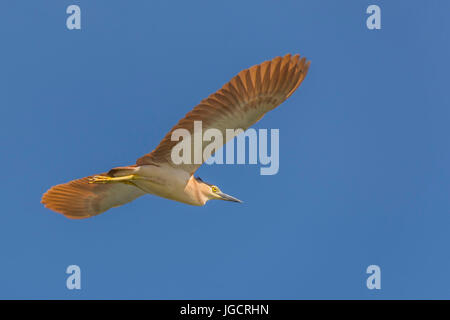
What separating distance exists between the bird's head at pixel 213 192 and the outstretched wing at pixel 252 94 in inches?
56.2

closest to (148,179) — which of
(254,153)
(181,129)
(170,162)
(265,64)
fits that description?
(170,162)

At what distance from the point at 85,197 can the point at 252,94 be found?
389 centimetres

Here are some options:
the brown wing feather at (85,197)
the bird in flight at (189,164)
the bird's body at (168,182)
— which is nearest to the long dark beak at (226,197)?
the bird in flight at (189,164)

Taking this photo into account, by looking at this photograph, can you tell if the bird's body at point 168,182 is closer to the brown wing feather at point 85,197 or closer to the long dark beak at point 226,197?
the long dark beak at point 226,197

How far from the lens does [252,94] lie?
8609 millimetres

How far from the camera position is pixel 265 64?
856 centimetres

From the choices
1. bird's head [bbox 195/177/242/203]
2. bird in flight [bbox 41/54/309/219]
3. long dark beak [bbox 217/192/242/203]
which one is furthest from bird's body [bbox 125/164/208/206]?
long dark beak [bbox 217/192/242/203]

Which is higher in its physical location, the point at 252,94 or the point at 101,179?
the point at 252,94

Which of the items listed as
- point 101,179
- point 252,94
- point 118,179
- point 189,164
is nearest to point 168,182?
point 189,164

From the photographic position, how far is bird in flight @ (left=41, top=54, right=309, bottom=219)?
28.1ft

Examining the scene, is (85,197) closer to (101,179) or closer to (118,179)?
(101,179)

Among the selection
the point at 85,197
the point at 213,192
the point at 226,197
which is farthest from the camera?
the point at 85,197

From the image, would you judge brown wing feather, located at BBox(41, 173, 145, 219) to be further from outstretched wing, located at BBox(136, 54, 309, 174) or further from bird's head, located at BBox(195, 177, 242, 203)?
outstretched wing, located at BBox(136, 54, 309, 174)

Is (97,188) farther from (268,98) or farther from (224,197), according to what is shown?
(268,98)
